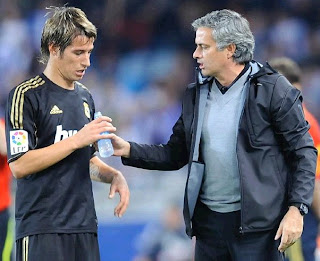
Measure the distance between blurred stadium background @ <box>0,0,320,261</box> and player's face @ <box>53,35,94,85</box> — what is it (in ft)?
13.5

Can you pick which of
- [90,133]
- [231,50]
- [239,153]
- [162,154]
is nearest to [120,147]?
[162,154]

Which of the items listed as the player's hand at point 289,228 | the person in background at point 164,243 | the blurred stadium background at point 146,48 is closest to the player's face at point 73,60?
the player's hand at point 289,228

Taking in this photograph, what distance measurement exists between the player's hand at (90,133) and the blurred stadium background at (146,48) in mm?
4205

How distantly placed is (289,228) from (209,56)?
3.33ft

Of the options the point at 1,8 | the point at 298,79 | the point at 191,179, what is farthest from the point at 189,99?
the point at 1,8

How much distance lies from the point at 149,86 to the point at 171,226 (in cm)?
249

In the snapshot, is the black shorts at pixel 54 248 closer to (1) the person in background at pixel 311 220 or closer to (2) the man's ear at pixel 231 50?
(2) the man's ear at pixel 231 50

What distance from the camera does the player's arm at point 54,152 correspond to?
3.71 metres

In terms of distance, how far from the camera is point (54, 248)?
3.79m

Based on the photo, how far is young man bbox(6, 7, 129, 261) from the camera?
3732 millimetres

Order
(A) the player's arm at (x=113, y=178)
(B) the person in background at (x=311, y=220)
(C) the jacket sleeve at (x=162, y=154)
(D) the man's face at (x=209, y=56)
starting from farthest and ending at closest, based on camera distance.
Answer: (B) the person in background at (x=311, y=220)
(C) the jacket sleeve at (x=162, y=154)
(D) the man's face at (x=209, y=56)
(A) the player's arm at (x=113, y=178)

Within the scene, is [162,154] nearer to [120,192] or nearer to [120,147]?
[120,147]

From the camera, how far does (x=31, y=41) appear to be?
30.7 feet

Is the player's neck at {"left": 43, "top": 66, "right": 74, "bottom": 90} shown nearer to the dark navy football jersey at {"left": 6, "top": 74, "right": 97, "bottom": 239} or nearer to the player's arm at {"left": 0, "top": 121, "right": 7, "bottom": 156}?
the dark navy football jersey at {"left": 6, "top": 74, "right": 97, "bottom": 239}
